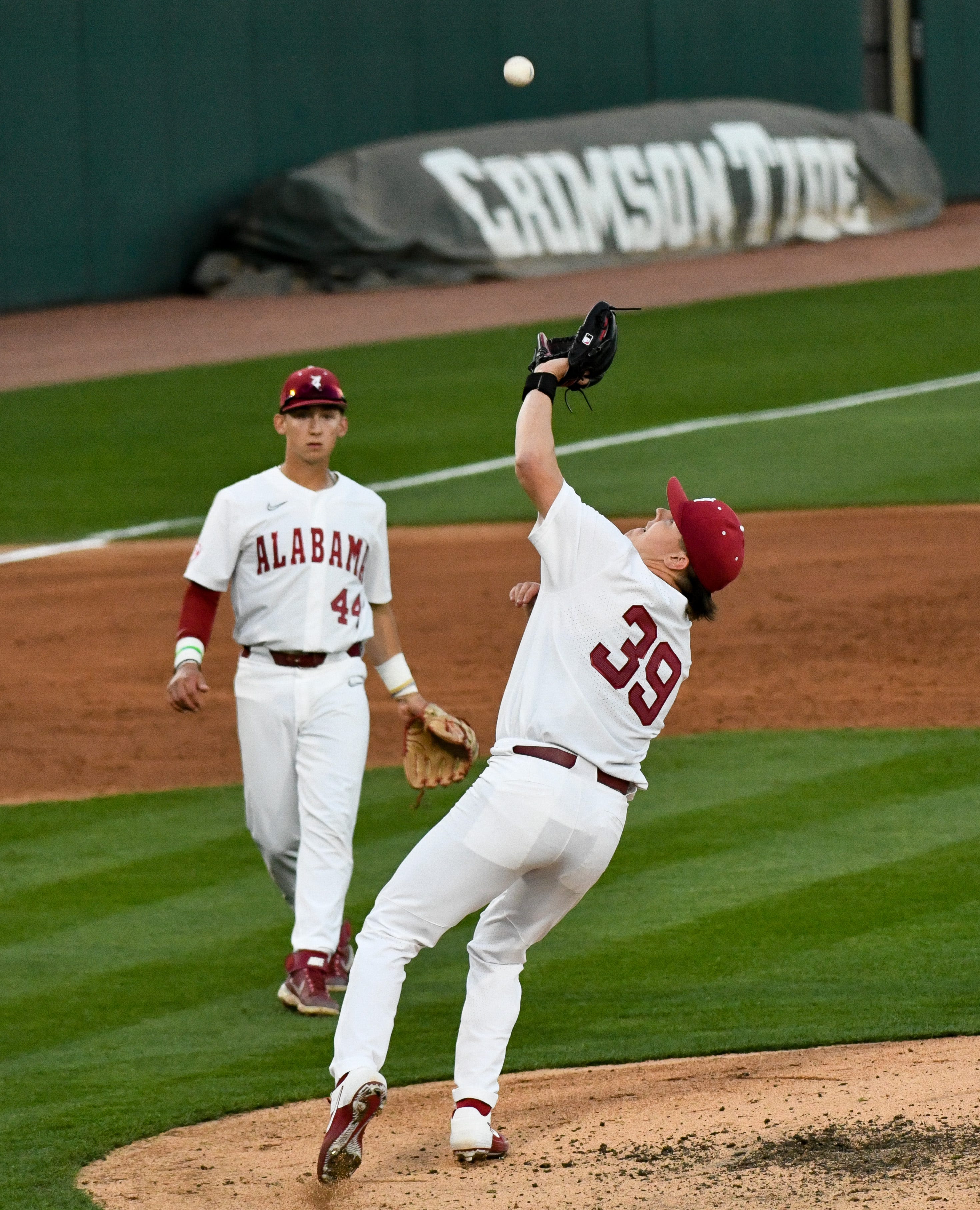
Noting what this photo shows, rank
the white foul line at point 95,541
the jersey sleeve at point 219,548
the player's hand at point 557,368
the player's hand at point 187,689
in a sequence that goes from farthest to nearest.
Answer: the white foul line at point 95,541 < the jersey sleeve at point 219,548 < the player's hand at point 187,689 < the player's hand at point 557,368

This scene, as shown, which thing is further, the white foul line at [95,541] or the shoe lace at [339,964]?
the white foul line at [95,541]

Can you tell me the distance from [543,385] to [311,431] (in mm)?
1827

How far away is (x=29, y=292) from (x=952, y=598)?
531 inches

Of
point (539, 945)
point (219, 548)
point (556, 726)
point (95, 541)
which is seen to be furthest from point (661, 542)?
point (95, 541)

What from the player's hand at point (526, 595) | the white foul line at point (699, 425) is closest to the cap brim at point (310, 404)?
the player's hand at point (526, 595)

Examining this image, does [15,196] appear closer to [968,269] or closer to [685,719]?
[968,269]

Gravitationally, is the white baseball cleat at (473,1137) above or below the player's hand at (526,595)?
below

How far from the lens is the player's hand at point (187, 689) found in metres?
6.42

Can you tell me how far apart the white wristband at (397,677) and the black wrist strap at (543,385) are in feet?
5.88

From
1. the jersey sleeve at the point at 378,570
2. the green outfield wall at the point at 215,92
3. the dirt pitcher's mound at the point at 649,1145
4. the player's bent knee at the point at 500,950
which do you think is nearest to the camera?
the dirt pitcher's mound at the point at 649,1145

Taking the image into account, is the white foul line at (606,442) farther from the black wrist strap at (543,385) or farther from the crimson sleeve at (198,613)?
the black wrist strap at (543,385)

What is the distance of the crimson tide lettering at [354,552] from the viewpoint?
6703mm

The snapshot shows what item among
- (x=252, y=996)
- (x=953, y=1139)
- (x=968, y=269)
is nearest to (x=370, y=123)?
(x=968, y=269)

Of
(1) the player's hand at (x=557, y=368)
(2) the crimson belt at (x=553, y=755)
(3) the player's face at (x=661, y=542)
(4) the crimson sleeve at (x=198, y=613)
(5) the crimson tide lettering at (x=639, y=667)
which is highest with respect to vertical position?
(1) the player's hand at (x=557, y=368)
